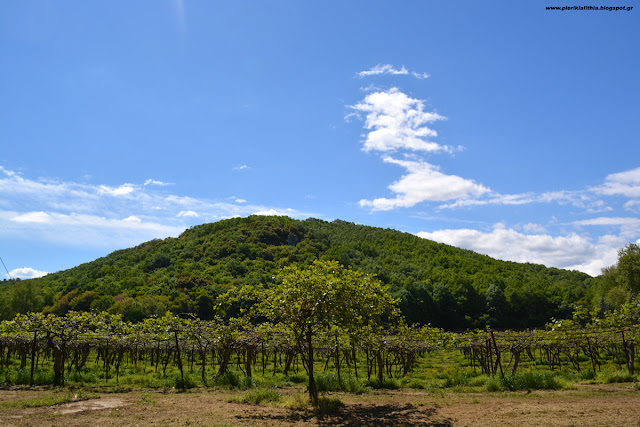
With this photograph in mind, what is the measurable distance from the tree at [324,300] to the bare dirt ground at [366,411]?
2009 millimetres

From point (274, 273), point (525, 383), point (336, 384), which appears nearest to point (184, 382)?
point (336, 384)

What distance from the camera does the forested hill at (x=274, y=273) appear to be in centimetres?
6481

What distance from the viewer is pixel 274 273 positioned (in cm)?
5881

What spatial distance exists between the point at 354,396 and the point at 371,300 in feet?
17.8

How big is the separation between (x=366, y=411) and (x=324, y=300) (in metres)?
3.86

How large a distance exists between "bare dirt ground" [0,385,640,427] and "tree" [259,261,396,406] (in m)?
2.01

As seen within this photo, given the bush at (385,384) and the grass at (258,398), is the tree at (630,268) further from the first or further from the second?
the grass at (258,398)

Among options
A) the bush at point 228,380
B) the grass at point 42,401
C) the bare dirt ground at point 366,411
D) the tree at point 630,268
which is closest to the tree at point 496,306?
the tree at point 630,268

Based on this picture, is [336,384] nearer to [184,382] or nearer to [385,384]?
[385,384]

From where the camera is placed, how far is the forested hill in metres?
64.8

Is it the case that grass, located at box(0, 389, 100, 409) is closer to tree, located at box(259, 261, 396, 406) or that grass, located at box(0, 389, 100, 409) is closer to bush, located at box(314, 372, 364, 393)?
tree, located at box(259, 261, 396, 406)

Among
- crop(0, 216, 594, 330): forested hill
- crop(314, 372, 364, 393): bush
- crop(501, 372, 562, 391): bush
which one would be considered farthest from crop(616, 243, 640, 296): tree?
crop(314, 372, 364, 393): bush

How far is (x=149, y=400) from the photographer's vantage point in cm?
1305

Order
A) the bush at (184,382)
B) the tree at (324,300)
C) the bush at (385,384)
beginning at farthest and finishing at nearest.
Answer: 1. the bush at (385,384)
2. the bush at (184,382)
3. the tree at (324,300)
